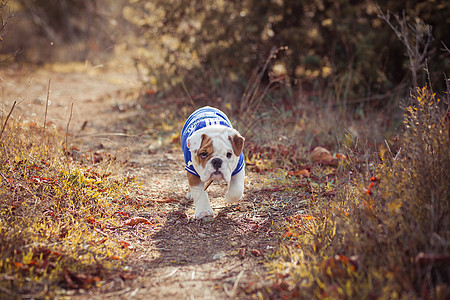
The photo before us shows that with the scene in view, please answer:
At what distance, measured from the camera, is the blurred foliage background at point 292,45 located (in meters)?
8.02

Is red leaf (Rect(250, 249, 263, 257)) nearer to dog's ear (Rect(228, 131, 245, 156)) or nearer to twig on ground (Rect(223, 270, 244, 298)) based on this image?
twig on ground (Rect(223, 270, 244, 298))

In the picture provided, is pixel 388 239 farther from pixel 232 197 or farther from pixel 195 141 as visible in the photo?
pixel 195 141

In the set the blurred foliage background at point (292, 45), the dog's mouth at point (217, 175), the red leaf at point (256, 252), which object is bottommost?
the red leaf at point (256, 252)

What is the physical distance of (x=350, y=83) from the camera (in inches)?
329

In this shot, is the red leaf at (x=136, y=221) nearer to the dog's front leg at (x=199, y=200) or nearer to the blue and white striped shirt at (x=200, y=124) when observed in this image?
the dog's front leg at (x=199, y=200)

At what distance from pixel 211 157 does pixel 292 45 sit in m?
5.68

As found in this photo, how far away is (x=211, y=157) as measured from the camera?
399cm

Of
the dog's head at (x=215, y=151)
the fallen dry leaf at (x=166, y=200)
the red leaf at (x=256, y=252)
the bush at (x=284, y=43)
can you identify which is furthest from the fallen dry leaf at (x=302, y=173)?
the bush at (x=284, y=43)

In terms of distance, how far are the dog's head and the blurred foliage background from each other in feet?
12.9

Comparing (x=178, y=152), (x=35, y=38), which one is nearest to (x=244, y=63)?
(x=178, y=152)

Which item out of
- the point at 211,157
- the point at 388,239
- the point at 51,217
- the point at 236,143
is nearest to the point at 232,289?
the point at 388,239

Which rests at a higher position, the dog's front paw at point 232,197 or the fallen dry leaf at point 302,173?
the fallen dry leaf at point 302,173

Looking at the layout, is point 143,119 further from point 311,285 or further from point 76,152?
point 311,285

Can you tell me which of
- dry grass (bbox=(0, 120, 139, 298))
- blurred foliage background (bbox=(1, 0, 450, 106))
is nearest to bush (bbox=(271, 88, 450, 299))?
dry grass (bbox=(0, 120, 139, 298))
